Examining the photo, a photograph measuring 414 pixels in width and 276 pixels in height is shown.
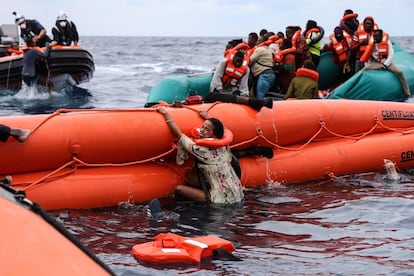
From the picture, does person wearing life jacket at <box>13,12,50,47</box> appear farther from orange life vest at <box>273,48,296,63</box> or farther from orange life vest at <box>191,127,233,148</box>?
orange life vest at <box>191,127,233,148</box>

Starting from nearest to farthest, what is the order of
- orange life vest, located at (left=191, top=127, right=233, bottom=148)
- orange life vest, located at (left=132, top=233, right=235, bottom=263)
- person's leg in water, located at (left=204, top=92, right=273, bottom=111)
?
orange life vest, located at (left=132, top=233, right=235, bottom=263) < orange life vest, located at (left=191, top=127, right=233, bottom=148) < person's leg in water, located at (left=204, top=92, right=273, bottom=111)

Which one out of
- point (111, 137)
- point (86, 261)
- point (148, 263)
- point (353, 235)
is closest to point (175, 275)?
point (148, 263)

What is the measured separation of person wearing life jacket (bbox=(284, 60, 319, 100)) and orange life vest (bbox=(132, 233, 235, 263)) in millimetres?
4283

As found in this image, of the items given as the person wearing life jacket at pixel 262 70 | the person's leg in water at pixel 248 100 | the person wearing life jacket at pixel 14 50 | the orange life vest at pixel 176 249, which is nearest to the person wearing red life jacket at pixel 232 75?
the person wearing life jacket at pixel 262 70

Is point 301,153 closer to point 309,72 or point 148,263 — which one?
point 309,72

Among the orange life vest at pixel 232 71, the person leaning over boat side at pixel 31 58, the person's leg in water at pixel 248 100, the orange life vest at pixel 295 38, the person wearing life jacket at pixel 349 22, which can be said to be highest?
the person wearing life jacket at pixel 349 22

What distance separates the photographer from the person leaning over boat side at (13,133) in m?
5.08

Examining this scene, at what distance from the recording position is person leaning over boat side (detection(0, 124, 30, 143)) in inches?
200

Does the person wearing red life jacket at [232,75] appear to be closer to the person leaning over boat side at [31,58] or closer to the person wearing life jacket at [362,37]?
the person wearing life jacket at [362,37]

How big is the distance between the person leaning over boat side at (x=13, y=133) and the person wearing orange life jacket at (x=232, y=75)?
3146mm

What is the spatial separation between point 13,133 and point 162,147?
132cm

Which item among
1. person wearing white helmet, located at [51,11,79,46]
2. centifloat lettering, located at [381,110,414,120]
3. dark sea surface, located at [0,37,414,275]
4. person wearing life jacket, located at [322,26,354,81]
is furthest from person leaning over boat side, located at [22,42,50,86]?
dark sea surface, located at [0,37,414,275]

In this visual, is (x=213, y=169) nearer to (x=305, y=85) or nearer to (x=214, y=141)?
(x=214, y=141)

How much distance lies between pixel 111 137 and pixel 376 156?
2.99m
